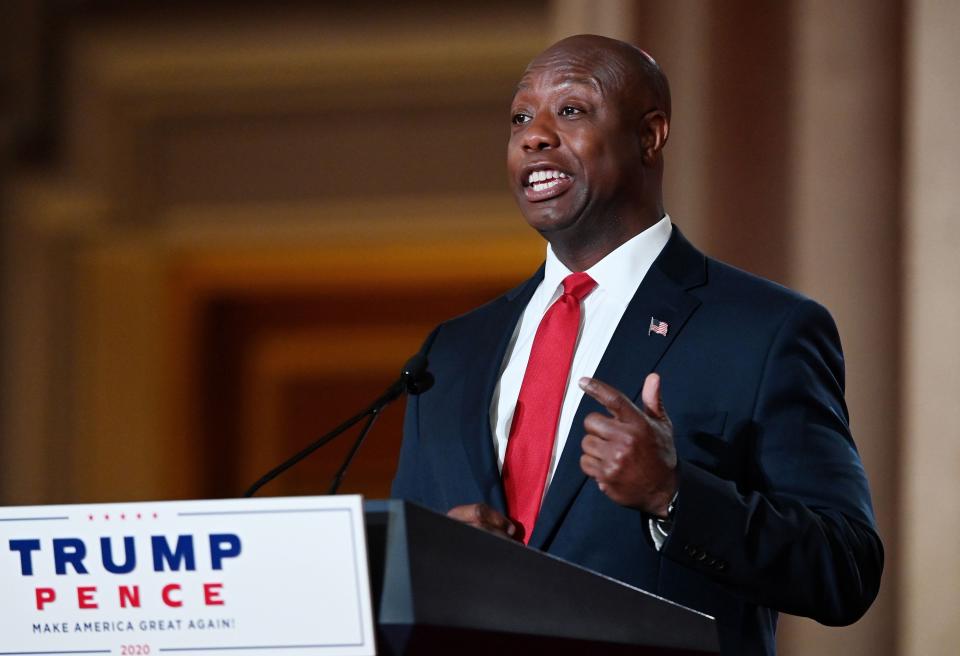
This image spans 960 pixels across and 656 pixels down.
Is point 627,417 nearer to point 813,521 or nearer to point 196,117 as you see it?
point 813,521

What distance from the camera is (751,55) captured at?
9.76ft

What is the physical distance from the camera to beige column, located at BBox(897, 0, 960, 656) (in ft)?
8.46

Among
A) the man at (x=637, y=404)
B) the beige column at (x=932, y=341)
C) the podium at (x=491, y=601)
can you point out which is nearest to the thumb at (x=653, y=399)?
the man at (x=637, y=404)

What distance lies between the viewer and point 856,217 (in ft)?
9.11

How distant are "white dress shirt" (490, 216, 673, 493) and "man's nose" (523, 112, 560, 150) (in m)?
0.15

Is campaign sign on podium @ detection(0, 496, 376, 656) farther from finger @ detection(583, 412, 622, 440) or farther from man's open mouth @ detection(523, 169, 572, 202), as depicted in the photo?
man's open mouth @ detection(523, 169, 572, 202)

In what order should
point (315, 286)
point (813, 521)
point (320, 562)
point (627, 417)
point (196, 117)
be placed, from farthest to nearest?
point (315, 286)
point (196, 117)
point (813, 521)
point (627, 417)
point (320, 562)

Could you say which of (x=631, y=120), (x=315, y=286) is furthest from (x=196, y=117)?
(x=631, y=120)

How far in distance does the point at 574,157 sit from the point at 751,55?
1.36 meters

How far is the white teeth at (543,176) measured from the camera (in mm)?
1739

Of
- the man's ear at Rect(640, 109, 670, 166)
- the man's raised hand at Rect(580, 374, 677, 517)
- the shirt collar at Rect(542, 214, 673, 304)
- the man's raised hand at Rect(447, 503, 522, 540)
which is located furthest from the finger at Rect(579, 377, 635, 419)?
the man's ear at Rect(640, 109, 670, 166)

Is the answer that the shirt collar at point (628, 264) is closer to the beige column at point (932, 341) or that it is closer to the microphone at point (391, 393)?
the microphone at point (391, 393)

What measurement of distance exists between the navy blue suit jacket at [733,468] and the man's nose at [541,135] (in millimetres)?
185

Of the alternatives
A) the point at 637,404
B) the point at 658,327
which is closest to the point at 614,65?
the point at 658,327
